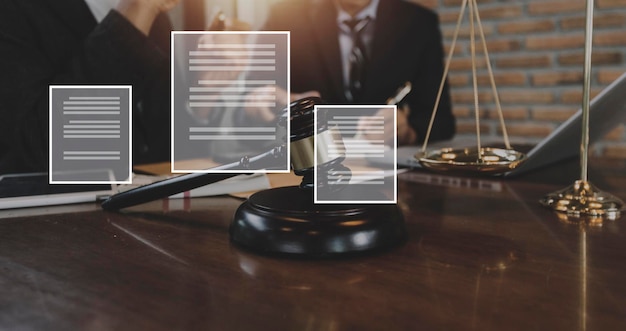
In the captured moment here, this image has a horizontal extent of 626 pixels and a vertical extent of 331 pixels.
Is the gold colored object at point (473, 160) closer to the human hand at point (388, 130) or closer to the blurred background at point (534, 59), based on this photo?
the human hand at point (388, 130)

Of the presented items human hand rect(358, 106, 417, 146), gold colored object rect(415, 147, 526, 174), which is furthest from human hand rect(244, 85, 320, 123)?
gold colored object rect(415, 147, 526, 174)

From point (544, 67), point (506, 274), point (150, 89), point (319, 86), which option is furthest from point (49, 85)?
point (544, 67)

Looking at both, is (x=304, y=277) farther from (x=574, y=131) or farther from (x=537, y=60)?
(x=537, y=60)

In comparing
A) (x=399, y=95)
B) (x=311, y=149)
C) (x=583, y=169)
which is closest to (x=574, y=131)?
(x=583, y=169)

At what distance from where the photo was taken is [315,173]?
61 cm

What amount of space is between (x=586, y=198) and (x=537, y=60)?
83.0 inches

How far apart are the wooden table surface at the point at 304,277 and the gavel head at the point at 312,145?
0.10 meters

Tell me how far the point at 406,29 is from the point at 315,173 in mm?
2311

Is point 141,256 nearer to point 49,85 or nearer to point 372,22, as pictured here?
point 49,85

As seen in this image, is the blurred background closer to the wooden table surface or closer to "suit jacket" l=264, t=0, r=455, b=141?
"suit jacket" l=264, t=0, r=455, b=141

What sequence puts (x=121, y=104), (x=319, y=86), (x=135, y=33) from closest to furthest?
(x=135, y=33)
(x=121, y=104)
(x=319, y=86)

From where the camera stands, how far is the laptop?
96cm

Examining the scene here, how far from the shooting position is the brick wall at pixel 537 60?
249 cm
